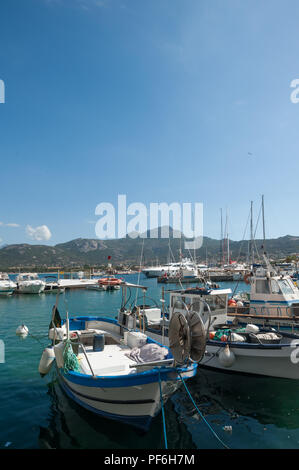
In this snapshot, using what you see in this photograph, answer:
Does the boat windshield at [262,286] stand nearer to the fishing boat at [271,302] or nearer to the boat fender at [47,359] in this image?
the fishing boat at [271,302]

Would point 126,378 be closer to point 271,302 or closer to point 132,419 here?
point 132,419

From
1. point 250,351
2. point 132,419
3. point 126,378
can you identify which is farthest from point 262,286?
point 126,378

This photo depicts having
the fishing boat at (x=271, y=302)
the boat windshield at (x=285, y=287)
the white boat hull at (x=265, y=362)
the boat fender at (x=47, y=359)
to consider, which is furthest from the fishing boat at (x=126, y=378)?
the boat windshield at (x=285, y=287)

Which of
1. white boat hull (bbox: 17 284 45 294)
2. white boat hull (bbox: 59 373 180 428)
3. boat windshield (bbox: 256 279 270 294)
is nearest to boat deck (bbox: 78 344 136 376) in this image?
white boat hull (bbox: 59 373 180 428)

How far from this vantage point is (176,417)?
8.64 m

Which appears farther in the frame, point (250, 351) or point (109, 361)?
point (250, 351)

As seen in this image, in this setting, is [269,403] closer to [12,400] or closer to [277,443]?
[277,443]

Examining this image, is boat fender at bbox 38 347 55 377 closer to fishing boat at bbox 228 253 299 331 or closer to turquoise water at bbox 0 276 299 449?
turquoise water at bbox 0 276 299 449

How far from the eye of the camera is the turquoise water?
7406 mm

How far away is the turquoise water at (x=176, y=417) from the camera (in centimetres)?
741

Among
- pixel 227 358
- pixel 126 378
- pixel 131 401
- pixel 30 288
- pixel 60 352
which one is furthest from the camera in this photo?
pixel 30 288
